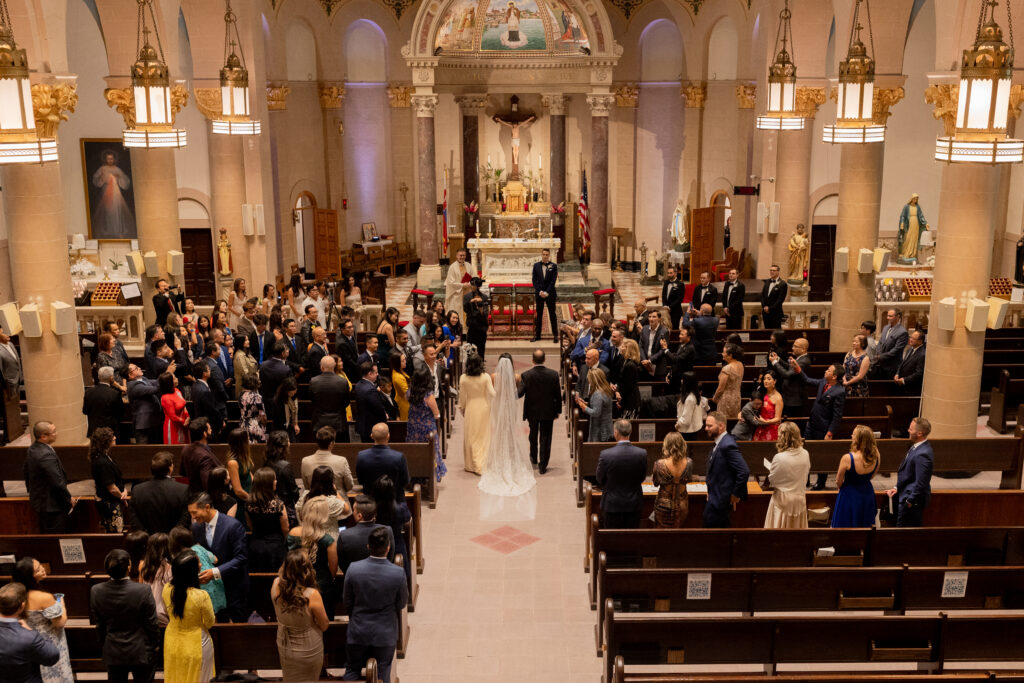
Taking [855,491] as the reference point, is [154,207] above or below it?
above

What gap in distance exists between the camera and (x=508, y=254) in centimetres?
2373

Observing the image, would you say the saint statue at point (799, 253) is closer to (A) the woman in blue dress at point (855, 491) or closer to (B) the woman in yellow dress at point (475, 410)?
(B) the woman in yellow dress at point (475, 410)

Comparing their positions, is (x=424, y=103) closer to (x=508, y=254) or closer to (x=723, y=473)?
(x=508, y=254)

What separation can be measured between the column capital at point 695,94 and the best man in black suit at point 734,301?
10306mm

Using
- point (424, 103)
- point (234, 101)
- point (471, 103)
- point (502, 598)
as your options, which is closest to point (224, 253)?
point (234, 101)

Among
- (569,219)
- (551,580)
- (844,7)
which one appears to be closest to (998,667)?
(551,580)

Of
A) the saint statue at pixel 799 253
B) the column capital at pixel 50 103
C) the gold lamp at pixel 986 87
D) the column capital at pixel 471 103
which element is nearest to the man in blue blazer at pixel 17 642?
the column capital at pixel 50 103

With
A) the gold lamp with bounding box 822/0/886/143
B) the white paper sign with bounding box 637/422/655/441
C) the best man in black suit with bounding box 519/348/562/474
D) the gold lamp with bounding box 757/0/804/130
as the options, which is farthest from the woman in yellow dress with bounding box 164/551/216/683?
the gold lamp with bounding box 757/0/804/130

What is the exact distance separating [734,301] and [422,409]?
6825 millimetres

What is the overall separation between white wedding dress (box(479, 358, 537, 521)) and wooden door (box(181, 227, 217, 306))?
474 inches

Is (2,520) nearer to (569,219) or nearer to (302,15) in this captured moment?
(302,15)

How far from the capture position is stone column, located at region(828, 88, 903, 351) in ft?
51.0

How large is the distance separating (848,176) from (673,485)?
8565mm

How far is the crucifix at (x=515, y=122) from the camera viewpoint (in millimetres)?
26672
